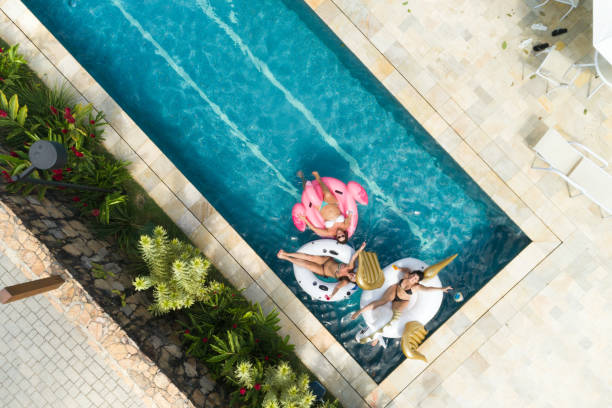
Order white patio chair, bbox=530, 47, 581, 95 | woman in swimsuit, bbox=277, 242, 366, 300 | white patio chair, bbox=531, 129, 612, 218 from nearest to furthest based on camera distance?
white patio chair, bbox=531, 129, 612, 218
woman in swimsuit, bbox=277, 242, 366, 300
white patio chair, bbox=530, 47, 581, 95

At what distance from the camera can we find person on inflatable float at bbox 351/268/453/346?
6.02m

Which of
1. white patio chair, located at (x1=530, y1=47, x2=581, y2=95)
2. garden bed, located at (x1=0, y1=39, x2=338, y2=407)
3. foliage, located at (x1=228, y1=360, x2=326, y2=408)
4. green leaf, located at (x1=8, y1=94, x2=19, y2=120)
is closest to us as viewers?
foliage, located at (x1=228, y1=360, x2=326, y2=408)

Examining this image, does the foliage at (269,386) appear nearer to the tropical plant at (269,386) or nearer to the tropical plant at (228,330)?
the tropical plant at (269,386)

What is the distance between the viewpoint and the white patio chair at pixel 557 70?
6.41 meters

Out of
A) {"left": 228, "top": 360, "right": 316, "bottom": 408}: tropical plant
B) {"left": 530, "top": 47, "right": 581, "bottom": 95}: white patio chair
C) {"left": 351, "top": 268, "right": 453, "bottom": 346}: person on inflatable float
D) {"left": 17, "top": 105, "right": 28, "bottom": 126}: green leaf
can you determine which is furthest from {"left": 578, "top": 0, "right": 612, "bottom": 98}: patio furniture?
{"left": 17, "top": 105, "right": 28, "bottom": 126}: green leaf

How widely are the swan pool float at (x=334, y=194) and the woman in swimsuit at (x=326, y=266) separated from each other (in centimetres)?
56

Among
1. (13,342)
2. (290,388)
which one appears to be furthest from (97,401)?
(290,388)

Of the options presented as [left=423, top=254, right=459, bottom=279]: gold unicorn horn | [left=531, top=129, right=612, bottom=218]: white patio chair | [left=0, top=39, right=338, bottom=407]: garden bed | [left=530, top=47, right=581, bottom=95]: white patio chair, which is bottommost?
[left=0, top=39, right=338, bottom=407]: garden bed

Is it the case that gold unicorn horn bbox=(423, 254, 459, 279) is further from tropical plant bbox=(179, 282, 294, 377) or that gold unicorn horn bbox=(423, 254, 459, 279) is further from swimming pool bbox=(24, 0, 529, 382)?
tropical plant bbox=(179, 282, 294, 377)

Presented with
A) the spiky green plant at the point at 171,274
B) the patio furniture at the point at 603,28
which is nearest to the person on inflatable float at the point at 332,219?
the spiky green plant at the point at 171,274

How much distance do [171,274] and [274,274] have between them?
6.07ft

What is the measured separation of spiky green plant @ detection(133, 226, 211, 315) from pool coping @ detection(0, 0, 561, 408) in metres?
0.88

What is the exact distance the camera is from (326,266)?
6383mm

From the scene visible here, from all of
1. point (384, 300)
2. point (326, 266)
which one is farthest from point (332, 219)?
point (384, 300)
